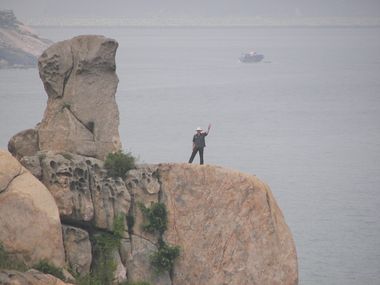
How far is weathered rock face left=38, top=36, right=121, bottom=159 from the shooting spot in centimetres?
3306

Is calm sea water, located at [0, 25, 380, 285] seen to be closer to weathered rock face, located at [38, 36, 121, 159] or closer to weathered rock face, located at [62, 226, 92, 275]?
weathered rock face, located at [38, 36, 121, 159]

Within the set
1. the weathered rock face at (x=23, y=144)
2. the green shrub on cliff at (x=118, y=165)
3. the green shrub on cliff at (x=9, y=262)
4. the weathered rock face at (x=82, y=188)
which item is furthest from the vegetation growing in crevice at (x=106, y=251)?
the weathered rock face at (x=23, y=144)

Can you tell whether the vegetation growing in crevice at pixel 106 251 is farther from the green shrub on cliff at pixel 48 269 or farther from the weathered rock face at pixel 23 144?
the weathered rock face at pixel 23 144

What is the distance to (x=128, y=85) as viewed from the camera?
159500 millimetres

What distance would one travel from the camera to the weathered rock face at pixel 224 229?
3120 cm

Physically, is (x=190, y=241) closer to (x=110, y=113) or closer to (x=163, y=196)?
(x=163, y=196)

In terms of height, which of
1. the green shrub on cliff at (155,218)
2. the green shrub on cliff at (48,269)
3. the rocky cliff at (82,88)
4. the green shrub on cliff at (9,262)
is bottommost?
the green shrub on cliff at (48,269)

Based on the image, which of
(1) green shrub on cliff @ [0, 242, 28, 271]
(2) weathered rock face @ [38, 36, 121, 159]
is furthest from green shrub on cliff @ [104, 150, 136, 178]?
(1) green shrub on cliff @ [0, 242, 28, 271]

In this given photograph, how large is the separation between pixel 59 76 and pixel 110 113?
1.64m

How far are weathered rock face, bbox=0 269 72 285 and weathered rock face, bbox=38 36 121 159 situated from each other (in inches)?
265

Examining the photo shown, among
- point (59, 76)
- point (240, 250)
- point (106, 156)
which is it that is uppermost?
point (59, 76)

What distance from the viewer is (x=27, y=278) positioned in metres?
26.0

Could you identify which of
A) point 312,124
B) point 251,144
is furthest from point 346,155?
point 312,124

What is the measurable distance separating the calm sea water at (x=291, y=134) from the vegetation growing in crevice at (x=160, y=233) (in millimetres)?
22256
